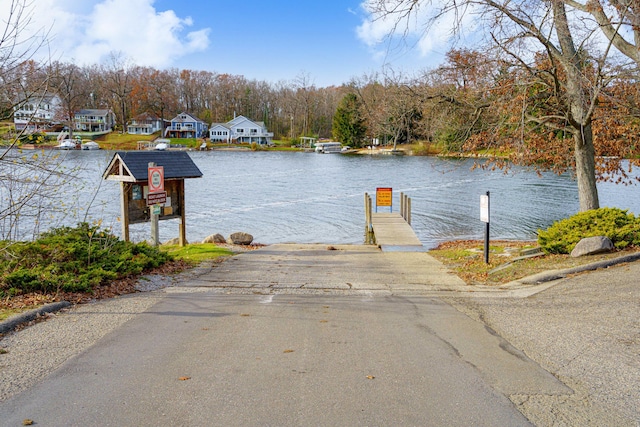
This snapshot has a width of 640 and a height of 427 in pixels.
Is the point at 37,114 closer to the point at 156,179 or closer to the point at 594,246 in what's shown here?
the point at 156,179

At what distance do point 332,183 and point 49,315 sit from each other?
4411 cm

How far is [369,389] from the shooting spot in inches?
192

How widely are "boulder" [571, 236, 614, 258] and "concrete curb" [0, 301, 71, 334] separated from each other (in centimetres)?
916

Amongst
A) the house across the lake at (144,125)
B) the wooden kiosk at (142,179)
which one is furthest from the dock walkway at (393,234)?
the house across the lake at (144,125)

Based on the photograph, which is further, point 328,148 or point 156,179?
point 328,148

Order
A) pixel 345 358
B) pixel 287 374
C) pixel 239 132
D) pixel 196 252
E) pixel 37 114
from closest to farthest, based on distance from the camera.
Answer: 1. pixel 287 374
2. pixel 345 358
3. pixel 37 114
4. pixel 196 252
5. pixel 239 132

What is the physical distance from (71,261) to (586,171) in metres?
12.4

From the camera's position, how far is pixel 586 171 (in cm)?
1452

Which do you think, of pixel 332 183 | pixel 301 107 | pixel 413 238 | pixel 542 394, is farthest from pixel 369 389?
pixel 301 107

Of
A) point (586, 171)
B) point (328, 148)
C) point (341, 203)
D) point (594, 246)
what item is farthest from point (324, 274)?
point (328, 148)

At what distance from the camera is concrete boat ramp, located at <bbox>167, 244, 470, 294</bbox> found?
9812mm

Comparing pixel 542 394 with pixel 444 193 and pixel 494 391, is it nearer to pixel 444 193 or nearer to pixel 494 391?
pixel 494 391

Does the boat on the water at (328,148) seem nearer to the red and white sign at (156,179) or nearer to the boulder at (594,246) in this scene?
the red and white sign at (156,179)

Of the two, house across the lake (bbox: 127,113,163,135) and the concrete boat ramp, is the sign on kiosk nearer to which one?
the concrete boat ramp
